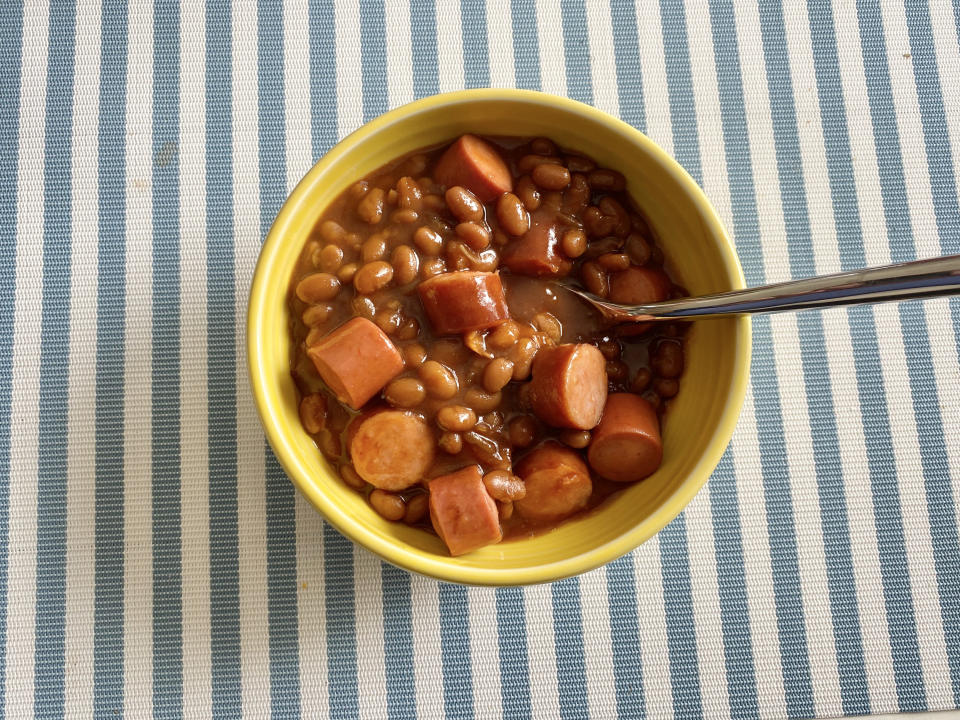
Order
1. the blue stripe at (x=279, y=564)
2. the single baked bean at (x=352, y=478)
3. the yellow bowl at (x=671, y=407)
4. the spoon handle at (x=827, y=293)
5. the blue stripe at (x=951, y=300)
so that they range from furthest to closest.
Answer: the blue stripe at (x=951, y=300) → the blue stripe at (x=279, y=564) → the single baked bean at (x=352, y=478) → the yellow bowl at (x=671, y=407) → the spoon handle at (x=827, y=293)

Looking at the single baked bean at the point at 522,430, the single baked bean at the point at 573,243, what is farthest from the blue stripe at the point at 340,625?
the single baked bean at the point at 573,243

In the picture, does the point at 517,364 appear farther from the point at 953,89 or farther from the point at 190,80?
the point at 953,89

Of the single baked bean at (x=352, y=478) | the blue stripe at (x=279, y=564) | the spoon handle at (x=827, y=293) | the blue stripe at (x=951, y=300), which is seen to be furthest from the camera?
the blue stripe at (x=951, y=300)

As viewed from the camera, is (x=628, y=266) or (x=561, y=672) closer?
(x=628, y=266)

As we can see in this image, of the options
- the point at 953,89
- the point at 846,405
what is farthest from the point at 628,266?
the point at 953,89

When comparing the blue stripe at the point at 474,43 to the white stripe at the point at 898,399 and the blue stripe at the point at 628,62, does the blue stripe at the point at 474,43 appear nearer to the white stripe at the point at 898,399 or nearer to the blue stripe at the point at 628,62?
the blue stripe at the point at 628,62

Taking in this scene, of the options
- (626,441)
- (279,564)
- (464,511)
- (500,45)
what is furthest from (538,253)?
(279,564)
